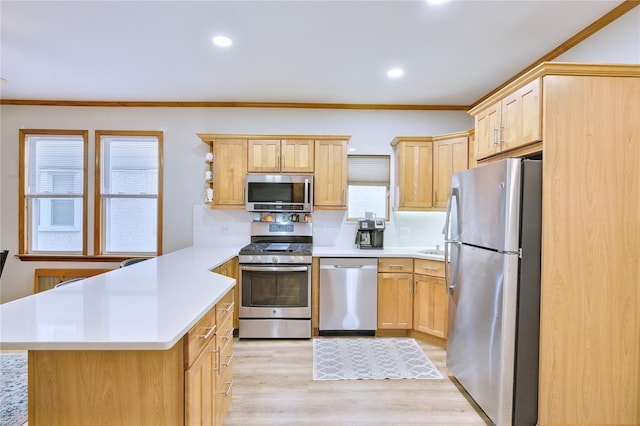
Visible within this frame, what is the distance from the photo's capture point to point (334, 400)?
7.60ft

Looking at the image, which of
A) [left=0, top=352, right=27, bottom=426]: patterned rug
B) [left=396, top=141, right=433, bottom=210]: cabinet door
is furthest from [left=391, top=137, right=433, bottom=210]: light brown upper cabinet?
[left=0, top=352, right=27, bottom=426]: patterned rug

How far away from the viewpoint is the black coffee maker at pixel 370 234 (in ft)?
12.2

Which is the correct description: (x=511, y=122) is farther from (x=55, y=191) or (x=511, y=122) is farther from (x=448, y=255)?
(x=55, y=191)

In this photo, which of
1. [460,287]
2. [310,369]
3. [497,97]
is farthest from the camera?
[310,369]

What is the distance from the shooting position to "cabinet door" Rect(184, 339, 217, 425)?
134cm

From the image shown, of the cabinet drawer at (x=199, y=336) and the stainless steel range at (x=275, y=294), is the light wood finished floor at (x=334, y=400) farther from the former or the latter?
the cabinet drawer at (x=199, y=336)

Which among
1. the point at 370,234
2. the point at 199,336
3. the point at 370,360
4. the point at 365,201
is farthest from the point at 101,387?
the point at 365,201

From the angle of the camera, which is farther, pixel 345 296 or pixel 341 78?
pixel 345 296

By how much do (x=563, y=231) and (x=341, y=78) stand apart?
229 centimetres

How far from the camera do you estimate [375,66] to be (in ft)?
9.42

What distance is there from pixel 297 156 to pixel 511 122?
87.2 inches

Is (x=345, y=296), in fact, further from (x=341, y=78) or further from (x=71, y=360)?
(x=71, y=360)

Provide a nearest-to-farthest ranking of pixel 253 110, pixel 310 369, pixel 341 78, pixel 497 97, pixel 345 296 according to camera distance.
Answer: pixel 497 97
pixel 310 369
pixel 341 78
pixel 345 296
pixel 253 110

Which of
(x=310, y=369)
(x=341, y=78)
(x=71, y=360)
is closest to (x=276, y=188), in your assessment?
(x=341, y=78)
